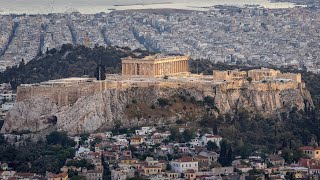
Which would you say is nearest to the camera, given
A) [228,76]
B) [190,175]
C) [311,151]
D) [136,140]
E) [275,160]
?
[190,175]

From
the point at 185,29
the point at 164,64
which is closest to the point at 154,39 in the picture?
the point at 185,29

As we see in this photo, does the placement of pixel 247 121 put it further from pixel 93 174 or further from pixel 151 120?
pixel 93 174

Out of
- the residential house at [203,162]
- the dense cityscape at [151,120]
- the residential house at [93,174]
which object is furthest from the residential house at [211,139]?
the residential house at [93,174]

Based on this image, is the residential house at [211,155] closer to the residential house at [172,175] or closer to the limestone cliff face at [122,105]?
the residential house at [172,175]

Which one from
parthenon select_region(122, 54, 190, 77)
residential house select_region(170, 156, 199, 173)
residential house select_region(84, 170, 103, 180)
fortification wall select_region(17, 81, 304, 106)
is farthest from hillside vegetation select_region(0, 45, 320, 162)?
residential house select_region(84, 170, 103, 180)

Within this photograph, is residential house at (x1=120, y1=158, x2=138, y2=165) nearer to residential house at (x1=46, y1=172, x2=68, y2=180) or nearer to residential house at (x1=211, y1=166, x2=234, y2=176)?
residential house at (x1=211, y1=166, x2=234, y2=176)

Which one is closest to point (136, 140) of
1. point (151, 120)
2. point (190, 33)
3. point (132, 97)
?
point (151, 120)
